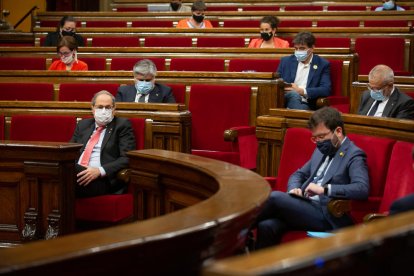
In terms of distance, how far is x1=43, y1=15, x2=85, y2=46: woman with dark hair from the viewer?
5758 millimetres

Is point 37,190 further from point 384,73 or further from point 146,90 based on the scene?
point 384,73

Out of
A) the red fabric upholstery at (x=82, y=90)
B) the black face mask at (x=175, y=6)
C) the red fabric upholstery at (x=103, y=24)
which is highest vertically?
the black face mask at (x=175, y=6)

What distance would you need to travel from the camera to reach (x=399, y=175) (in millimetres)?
2588

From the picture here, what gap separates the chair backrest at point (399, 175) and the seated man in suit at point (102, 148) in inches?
47.0

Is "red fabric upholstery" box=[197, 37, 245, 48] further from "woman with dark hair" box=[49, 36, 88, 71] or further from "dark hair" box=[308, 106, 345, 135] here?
"dark hair" box=[308, 106, 345, 135]

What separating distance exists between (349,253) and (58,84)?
3545mm

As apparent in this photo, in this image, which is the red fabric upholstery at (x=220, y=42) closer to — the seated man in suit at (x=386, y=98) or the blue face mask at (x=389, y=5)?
the blue face mask at (x=389, y=5)

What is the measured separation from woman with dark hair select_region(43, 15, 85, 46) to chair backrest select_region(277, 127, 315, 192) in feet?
9.64

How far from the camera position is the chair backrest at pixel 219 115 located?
4.06 meters

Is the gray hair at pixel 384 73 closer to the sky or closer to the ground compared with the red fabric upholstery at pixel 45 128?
closer to the sky

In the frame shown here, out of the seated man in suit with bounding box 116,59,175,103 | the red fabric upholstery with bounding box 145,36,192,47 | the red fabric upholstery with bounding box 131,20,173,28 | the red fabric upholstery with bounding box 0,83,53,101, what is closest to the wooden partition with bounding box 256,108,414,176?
the seated man in suit with bounding box 116,59,175,103

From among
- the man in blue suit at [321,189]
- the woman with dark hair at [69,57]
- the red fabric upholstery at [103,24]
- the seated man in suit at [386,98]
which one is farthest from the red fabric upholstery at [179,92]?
the red fabric upholstery at [103,24]

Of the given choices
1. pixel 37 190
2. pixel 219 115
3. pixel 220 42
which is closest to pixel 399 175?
pixel 37 190

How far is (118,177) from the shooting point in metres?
3.42
